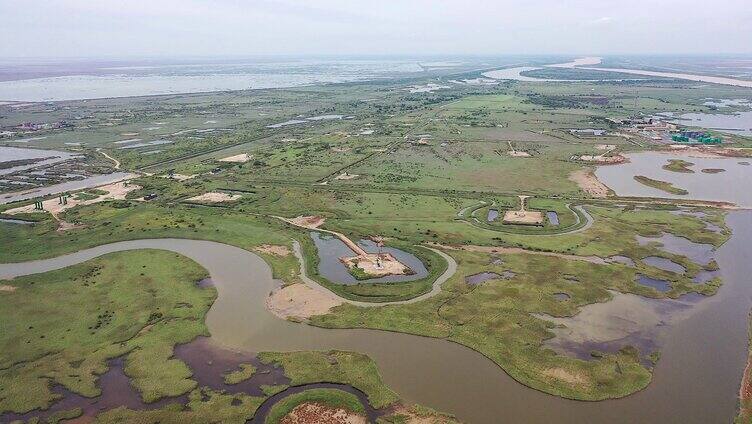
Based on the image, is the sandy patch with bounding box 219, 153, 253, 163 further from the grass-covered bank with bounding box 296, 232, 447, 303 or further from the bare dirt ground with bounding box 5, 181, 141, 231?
the grass-covered bank with bounding box 296, 232, 447, 303

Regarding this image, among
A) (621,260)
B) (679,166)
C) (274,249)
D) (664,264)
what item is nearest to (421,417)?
(274,249)

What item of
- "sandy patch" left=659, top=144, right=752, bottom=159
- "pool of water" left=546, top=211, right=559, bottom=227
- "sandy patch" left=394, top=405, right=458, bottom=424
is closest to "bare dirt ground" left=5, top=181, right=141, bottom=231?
"sandy patch" left=394, top=405, right=458, bottom=424

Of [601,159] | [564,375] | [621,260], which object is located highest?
[601,159]

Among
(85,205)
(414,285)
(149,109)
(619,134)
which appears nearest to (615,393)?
(414,285)

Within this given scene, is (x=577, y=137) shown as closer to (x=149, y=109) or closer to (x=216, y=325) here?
(x=216, y=325)

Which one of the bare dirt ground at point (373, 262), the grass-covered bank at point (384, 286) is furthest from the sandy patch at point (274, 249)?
the bare dirt ground at point (373, 262)

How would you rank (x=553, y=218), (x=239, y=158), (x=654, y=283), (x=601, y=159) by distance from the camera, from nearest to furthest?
(x=654, y=283), (x=553, y=218), (x=601, y=159), (x=239, y=158)

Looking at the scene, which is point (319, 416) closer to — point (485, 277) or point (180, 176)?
point (485, 277)

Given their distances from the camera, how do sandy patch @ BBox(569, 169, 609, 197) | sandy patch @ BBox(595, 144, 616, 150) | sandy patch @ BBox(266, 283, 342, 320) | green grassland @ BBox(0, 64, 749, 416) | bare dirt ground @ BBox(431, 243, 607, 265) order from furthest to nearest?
sandy patch @ BBox(595, 144, 616, 150), sandy patch @ BBox(569, 169, 609, 197), bare dirt ground @ BBox(431, 243, 607, 265), sandy patch @ BBox(266, 283, 342, 320), green grassland @ BBox(0, 64, 749, 416)

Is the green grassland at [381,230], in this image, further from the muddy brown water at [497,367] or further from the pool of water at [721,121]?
the pool of water at [721,121]
